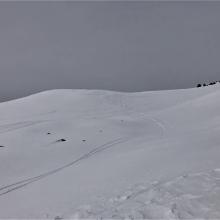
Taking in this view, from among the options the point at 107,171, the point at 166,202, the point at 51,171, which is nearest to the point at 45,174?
the point at 51,171

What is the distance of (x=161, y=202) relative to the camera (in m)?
6.22

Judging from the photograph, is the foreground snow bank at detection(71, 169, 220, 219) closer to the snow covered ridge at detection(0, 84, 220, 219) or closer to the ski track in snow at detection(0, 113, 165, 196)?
the snow covered ridge at detection(0, 84, 220, 219)

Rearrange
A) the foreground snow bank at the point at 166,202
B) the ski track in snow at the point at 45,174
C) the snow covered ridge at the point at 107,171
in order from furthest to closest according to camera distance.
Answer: the ski track in snow at the point at 45,174 < the snow covered ridge at the point at 107,171 < the foreground snow bank at the point at 166,202

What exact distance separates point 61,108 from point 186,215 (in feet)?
70.8

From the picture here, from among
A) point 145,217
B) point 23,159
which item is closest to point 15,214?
point 145,217

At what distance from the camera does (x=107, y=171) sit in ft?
29.9

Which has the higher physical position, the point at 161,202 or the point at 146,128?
the point at 146,128

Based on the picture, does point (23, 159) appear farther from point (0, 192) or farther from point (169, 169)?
point (169, 169)

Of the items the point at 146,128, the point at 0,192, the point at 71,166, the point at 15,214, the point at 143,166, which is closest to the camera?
the point at 15,214

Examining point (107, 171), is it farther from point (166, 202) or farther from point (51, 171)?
point (166, 202)

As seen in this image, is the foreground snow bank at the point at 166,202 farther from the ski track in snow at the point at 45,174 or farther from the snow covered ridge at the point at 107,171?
the ski track in snow at the point at 45,174

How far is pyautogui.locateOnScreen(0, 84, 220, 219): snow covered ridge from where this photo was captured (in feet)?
20.5

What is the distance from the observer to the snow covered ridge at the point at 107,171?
625 centimetres

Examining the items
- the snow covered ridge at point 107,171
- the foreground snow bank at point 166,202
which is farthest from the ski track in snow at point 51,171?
the foreground snow bank at point 166,202
